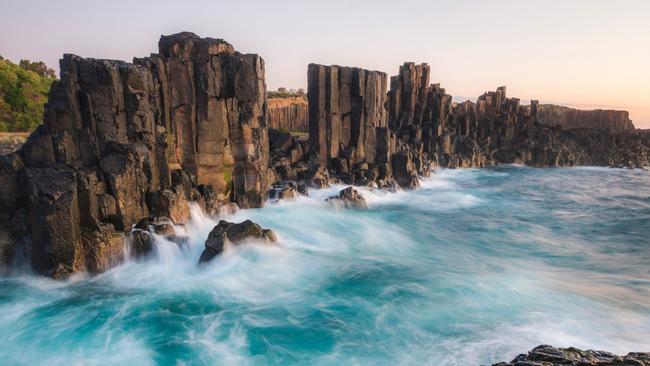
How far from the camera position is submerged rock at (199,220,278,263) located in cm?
1292

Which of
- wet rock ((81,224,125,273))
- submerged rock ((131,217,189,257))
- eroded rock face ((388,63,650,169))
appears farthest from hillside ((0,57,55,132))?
eroded rock face ((388,63,650,169))

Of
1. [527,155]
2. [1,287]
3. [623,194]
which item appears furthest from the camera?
[527,155]

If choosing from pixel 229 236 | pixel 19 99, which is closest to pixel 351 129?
pixel 229 236

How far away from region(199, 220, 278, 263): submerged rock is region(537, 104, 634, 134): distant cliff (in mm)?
56705

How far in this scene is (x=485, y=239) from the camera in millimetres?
17531

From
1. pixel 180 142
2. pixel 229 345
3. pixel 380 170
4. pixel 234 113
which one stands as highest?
pixel 234 113

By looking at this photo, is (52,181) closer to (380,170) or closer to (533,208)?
(380,170)

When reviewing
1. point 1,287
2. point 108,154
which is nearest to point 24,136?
point 108,154

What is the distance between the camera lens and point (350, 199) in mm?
21359

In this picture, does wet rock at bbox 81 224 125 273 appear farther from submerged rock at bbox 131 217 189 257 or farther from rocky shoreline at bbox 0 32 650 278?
submerged rock at bbox 131 217 189 257

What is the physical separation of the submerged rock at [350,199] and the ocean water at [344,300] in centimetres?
203

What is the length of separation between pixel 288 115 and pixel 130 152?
36179 mm

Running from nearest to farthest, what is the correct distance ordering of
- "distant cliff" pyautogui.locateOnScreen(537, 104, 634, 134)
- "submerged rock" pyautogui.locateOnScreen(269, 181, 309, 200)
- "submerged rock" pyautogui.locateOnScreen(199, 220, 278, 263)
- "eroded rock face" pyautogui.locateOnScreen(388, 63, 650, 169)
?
"submerged rock" pyautogui.locateOnScreen(199, 220, 278, 263)
"submerged rock" pyautogui.locateOnScreen(269, 181, 309, 200)
"eroded rock face" pyautogui.locateOnScreen(388, 63, 650, 169)
"distant cliff" pyautogui.locateOnScreen(537, 104, 634, 134)

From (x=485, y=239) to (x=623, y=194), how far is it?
62.6 ft
